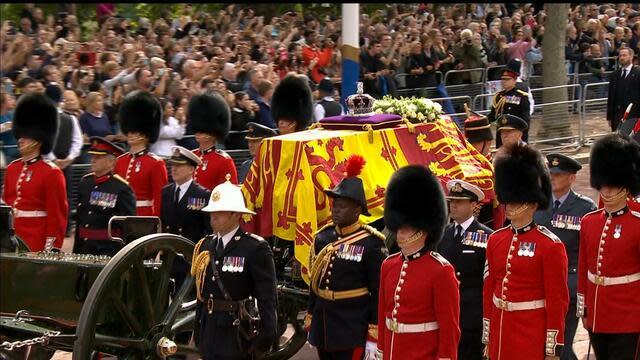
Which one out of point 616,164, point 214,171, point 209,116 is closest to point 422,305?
point 616,164

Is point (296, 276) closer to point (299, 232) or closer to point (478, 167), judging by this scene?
point (299, 232)

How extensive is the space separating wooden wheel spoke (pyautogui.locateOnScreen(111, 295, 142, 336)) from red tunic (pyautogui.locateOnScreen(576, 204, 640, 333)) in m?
2.49

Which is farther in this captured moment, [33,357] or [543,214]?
[543,214]

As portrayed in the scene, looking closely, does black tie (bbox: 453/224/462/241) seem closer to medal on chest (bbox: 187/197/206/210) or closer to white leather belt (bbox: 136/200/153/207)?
medal on chest (bbox: 187/197/206/210)

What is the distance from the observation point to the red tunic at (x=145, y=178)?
32.8 feet

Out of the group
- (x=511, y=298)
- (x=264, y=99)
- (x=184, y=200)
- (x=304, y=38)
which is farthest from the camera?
(x=304, y=38)

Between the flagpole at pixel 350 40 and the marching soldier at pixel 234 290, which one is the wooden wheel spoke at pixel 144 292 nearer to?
the marching soldier at pixel 234 290

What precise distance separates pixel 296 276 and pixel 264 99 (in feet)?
16.2

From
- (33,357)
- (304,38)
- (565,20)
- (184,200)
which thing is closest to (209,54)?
(304,38)

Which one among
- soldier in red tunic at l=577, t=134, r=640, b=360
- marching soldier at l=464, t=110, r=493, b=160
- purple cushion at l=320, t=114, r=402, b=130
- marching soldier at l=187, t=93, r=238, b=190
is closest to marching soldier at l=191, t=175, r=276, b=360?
soldier in red tunic at l=577, t=134, r=640, b=360

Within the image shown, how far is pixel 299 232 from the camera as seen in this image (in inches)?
328

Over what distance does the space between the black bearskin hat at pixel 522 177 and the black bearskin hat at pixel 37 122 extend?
393cm

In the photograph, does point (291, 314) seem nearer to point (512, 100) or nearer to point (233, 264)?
point (233, 264)

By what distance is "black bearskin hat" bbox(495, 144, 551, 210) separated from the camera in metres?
7.15
